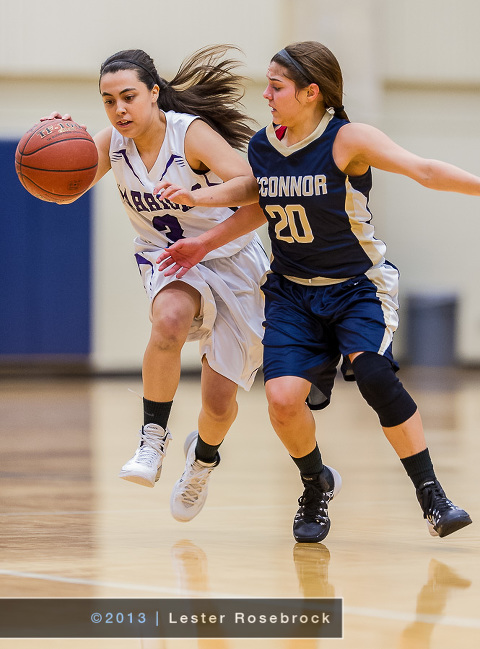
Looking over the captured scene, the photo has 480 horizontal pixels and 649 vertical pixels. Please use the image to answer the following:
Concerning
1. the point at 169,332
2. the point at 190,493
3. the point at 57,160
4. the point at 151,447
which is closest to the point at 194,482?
the point at 190,493

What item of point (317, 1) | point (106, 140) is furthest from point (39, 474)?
point (317, 1)

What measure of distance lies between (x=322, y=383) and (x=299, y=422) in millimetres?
148

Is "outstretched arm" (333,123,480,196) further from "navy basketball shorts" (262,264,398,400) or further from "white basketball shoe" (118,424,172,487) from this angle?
"white basketball shoe" (118,424,172,487)

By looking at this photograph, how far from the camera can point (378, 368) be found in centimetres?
330

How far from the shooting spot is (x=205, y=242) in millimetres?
3627

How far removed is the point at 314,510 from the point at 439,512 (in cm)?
50

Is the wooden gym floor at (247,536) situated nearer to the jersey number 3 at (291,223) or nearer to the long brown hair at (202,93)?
the jersey number 3 at (291,223)

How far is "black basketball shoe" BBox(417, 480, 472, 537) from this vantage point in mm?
3205

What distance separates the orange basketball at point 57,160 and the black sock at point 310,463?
1.20 m

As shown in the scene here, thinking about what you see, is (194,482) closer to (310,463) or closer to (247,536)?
(247,536)

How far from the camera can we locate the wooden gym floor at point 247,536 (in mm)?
2561

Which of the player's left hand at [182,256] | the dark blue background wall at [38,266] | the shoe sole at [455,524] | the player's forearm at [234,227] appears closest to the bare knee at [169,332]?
the player's left hand at [182,256]

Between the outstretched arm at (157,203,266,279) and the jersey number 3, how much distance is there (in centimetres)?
18

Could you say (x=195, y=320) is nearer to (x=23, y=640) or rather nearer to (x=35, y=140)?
(x=35, y=140)
